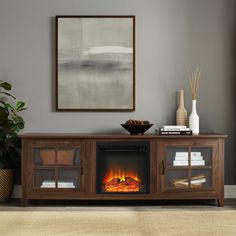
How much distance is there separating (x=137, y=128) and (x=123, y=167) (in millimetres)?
390

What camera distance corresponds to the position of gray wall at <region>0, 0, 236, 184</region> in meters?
5.00

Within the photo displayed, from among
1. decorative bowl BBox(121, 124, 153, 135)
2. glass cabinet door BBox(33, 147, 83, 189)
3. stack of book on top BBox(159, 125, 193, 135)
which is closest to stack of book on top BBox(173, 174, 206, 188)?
stack of book on top BBox(159, 125, 193, 135)

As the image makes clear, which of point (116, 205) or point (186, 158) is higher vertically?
point (186, 158)

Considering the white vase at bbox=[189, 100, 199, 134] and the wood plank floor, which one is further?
the white vase at bbox=[189, 100, 199, 134]

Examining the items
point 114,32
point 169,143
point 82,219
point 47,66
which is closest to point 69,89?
point 47,66

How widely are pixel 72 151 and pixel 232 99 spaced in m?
1.72

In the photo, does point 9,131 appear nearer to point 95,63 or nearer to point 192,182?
point 95,63

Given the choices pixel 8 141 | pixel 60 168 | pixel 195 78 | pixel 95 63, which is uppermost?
pixel 95 63

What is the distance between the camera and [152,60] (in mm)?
5008

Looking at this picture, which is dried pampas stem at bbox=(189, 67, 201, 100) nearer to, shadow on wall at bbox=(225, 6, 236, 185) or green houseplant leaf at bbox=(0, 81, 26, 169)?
shadow on wall at bbox=(225, 6, 236, 185)

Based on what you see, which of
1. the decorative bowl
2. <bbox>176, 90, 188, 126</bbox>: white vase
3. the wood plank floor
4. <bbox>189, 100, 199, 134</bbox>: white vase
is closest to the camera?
the wood plank floor

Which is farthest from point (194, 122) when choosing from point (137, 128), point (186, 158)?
point (137, 128)

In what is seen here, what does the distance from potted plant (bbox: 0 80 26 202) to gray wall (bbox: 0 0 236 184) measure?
6.6 inches

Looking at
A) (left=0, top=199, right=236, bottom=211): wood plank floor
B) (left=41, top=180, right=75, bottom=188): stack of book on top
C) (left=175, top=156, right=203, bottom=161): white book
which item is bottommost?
(left=0, top=199, right=236, bottom=211): wood plank floor
